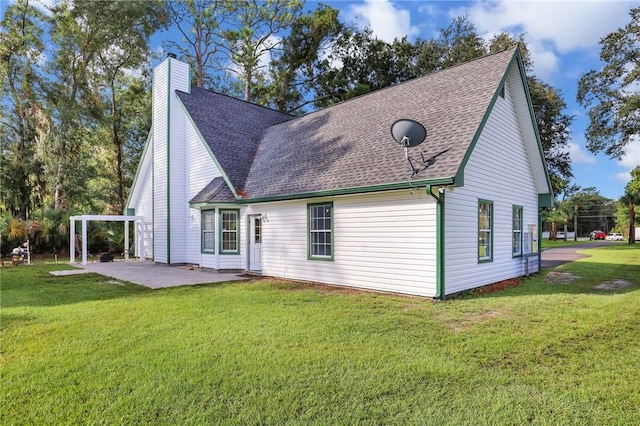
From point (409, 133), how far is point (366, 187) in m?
1.60

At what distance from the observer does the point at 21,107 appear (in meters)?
24.5

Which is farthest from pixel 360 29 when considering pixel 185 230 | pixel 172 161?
pixel 185 230

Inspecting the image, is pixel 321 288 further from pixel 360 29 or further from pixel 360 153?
pixel 360 29

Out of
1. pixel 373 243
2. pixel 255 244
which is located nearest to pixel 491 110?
pixel 373 243

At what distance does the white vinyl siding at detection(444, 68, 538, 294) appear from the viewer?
828cm

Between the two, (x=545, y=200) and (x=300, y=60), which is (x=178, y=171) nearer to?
(x=545, y=200)

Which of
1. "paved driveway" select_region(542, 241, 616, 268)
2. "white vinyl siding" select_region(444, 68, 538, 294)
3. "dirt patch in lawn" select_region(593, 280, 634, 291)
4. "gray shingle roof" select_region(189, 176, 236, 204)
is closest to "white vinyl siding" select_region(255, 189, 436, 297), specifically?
"white vinyl siding" select_region(444, 68, 538, 294)

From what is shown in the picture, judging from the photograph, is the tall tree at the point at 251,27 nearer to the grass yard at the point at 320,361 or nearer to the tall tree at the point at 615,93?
the tall tree at the point at 615,93

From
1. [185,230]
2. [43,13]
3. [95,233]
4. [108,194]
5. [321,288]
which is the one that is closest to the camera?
[321,288]

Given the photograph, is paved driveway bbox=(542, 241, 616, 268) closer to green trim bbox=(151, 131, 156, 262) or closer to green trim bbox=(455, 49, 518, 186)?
green trim bbox=(455, 49, 518, 186)

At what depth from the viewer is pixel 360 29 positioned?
93.2 feet

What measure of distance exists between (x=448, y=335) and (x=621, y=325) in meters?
3.02

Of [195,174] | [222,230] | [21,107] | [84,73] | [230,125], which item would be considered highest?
[84,73]

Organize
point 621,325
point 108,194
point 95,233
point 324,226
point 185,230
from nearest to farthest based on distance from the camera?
point 621,325
point 324,226
point 185,230
point 95,233
point 108,194
